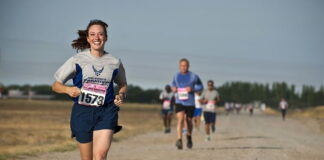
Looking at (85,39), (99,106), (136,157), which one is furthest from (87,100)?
(136,157)

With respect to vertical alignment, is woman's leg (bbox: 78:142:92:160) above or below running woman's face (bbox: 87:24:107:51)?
below

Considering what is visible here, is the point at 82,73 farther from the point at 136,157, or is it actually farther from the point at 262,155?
the point at 262,155

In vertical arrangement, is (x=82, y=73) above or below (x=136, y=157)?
above

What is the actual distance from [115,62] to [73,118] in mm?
779

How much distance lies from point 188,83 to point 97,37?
7798mm

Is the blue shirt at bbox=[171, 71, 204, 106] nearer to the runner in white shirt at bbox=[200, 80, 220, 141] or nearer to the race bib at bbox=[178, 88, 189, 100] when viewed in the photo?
the race bib at bbox=[178, 88, 189, 100]

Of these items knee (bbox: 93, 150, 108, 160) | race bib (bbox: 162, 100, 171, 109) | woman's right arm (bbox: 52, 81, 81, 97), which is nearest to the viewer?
woman's right arm (bbox: 52, 81, 81, 97)

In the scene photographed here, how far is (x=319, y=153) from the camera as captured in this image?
16.0 metres

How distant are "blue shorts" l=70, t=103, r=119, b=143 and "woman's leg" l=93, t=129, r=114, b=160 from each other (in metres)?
0.05

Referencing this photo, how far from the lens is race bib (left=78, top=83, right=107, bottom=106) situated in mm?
7637

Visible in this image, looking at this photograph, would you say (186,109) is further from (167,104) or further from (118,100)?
(167,104)

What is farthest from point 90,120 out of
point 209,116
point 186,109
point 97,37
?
point 209,116

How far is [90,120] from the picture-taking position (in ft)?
25.2

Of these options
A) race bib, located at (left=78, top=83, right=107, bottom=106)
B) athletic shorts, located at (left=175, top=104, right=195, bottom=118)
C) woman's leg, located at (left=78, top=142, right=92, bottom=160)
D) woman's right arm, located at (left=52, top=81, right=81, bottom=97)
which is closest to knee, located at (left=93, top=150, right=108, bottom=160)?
woman's leg, located at (left=78, top=142, right=92, bottom=160)
